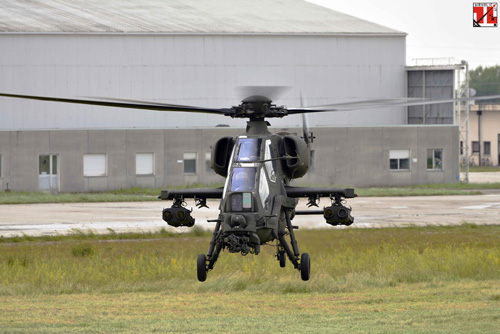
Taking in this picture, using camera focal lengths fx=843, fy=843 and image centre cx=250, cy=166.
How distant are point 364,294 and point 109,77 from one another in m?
48.9

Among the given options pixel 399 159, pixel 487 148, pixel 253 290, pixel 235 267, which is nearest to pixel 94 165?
pixel 399 159

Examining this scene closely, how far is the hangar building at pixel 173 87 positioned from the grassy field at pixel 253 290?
32412 mm

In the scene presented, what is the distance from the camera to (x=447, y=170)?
7106 centimetres

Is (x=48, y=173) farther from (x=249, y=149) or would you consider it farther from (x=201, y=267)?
(x=201, y=267)

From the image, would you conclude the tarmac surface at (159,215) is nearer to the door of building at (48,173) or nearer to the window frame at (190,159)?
the door of building at (48,173)

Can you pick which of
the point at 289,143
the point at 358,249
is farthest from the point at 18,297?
the point at 358,249

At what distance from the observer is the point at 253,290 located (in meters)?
23.1

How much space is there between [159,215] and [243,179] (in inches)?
1280

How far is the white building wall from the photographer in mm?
66875

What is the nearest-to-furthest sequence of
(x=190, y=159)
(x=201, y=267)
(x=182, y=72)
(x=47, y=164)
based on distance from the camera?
(x=201, y=267)
(x=47, y=164)
(x=190, y=159)
(x=182, y=72)

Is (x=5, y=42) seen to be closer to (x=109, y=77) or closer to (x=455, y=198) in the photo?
(x=109, y=77)

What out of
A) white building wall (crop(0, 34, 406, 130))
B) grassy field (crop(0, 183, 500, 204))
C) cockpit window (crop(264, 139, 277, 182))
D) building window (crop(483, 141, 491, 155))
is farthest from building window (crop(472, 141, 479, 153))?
cockpit window (crop(264, 139, 277, 182))

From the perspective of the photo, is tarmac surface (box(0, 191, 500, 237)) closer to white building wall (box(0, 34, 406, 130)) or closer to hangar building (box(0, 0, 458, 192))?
hangar building (box(0, 0, 458, 192))

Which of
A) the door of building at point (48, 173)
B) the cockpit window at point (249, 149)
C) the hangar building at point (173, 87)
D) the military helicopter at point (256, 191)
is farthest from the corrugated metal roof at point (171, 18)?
the cockpit window at point (249, 149)
